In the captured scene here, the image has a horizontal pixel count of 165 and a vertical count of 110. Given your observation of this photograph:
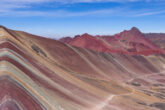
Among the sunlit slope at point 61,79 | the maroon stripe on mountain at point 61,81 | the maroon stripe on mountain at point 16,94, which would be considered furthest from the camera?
the maroon stripe on mountain at point 61,81

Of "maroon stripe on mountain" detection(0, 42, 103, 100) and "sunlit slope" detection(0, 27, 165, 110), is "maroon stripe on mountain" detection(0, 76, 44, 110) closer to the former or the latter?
"sunlit slope" detection(0, 27, 165, 110)

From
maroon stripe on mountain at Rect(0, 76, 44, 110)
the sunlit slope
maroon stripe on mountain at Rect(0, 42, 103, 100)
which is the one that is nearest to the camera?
maroon stripe on mountain at Rect(0, 76, 44, 110)

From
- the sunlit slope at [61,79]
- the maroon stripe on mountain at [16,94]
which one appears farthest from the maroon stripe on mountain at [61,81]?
the maroon stripe on mountain at [16,94]

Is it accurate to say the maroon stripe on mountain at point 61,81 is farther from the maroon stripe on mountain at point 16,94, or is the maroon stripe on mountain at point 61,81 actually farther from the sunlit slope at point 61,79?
the maroon stripe on mountain at point 16,94

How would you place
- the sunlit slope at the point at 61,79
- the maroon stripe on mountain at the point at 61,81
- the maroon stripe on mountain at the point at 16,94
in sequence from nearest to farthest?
the maroon stripe on mountain at the point at 16,94, the sunlit slope at the point at 61,79, the maroon stripe on mountain at the point at 61,81

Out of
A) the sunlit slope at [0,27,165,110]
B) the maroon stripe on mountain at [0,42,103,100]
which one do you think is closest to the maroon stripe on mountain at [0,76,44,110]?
the sunlit slope at [0,27,165,110]

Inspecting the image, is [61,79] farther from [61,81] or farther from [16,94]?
[16,94]

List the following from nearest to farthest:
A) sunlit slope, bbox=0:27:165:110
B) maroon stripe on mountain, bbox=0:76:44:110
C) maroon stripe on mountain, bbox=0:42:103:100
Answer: maroon stripe on mountain, bbox=0:76:44:110 < sunlit slope, bbox=0:27:165:110 < maroon stripe on mountain, bbox=0:42:103:100

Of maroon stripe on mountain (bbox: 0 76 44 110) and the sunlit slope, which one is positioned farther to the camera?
the sunlit slope

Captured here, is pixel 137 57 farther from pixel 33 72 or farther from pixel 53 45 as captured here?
pixel 33 72
